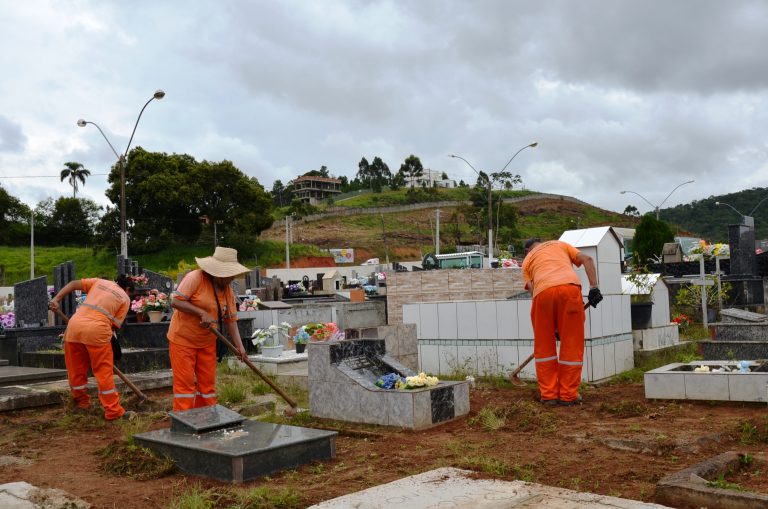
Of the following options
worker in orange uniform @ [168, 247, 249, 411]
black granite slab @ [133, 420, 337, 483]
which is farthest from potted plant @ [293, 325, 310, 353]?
black granite slab @ [133, 420, 337, 483]

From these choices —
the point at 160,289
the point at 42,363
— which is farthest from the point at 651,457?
the point at 160,289

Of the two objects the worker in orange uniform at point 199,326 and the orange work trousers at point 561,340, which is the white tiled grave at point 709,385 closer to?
the orange work trousers at point 561,340

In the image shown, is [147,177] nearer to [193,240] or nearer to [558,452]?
[193,240]

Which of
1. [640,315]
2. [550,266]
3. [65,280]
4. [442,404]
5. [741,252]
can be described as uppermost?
[741,252]

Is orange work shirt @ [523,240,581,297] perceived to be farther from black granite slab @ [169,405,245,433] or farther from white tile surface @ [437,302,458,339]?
black granite slab @ [169,405,245,433]

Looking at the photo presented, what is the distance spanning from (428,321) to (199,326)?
3.74m

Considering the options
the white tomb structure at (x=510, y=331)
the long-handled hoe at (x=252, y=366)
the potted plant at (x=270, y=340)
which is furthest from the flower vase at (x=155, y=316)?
the long-handled hoe at (x=252, y=366)

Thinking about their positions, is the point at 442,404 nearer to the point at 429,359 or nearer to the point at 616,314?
the point at 429,359

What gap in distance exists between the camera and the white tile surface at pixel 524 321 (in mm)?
8695

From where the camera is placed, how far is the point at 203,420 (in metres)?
5.46

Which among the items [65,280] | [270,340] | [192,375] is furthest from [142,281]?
[192,375]

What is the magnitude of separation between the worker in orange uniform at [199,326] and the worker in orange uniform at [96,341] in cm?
112

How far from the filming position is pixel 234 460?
15.4ft

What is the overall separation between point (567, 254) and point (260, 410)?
3676 millimetres
